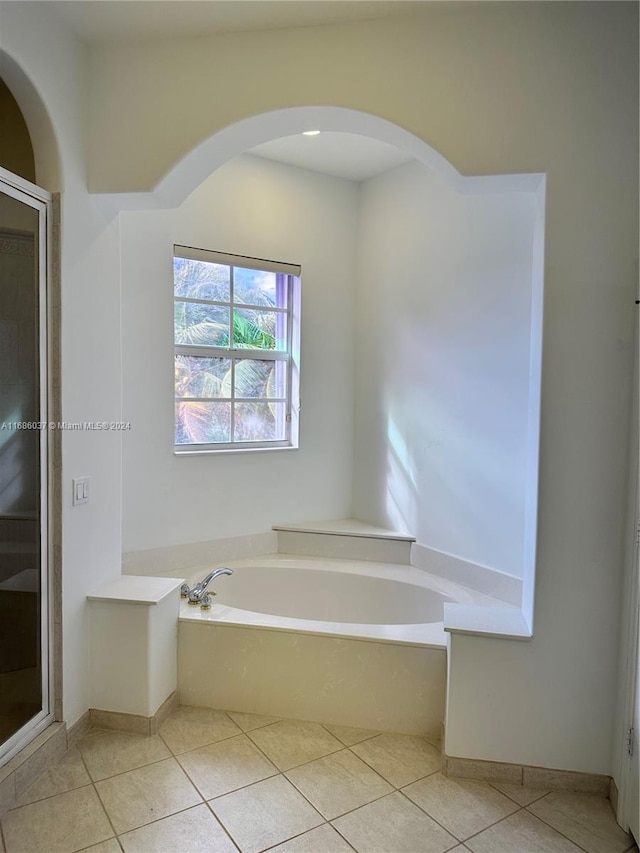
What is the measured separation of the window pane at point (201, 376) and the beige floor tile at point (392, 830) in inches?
88.5

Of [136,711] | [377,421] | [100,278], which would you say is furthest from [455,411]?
[136,711]

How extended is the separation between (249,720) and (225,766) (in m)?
0.31

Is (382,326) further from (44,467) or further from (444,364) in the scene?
(44,467)

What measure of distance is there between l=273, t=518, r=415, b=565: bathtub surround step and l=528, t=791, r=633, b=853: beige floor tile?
151 centimetres

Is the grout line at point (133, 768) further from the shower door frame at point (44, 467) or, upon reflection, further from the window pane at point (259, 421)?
the window pane at point (259, 421)

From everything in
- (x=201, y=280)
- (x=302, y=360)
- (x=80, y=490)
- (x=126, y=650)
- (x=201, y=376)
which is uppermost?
(x=201, y=280)

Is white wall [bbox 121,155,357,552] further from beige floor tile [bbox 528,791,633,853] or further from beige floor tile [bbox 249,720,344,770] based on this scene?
beige floor tile [bbox 528,791,633,853]

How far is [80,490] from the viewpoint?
212 centimetres

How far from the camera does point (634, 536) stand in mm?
1762

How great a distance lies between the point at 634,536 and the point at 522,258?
144 centimetres

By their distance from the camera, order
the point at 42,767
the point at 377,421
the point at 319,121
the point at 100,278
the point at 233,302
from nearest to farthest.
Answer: the point at 42,767, the point at 319,121, the point at 100,278, the point at 233,302, the point at 377,421

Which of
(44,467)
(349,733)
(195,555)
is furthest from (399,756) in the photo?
(44,467)

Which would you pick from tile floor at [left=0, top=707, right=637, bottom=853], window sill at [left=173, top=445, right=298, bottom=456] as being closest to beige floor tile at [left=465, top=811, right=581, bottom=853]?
tile floor at [left=0, top=707, right=637, bottom=853]

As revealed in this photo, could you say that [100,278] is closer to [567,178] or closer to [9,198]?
[9,198]
